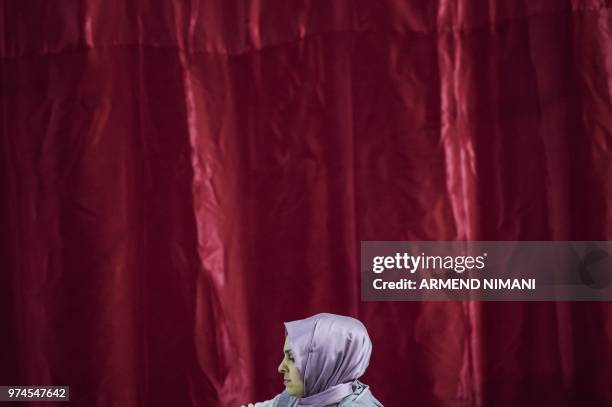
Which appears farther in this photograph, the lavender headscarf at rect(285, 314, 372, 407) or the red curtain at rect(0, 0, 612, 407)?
the red curtain at rect(0, 0, 612, 407)

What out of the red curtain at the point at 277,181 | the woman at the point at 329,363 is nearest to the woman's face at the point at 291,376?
the woman at the point at 329,363

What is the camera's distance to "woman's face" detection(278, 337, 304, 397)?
1.48 m

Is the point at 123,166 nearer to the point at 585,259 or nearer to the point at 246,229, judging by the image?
the point at 246,229

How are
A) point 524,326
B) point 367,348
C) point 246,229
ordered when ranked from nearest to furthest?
point 367,348 → point 524,326 → point 246,229

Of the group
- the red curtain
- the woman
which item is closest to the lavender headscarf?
the woman

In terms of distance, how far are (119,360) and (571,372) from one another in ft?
3.68

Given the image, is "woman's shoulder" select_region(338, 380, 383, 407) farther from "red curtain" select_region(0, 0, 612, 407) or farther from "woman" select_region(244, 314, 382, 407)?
"red curtain" select_region(0, 0, 612, 407)

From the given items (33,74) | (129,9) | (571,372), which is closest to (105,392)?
(33,74)

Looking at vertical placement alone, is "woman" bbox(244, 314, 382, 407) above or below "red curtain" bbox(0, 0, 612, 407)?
below

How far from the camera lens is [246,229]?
68.7 inches

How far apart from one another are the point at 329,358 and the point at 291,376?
4.3 inches

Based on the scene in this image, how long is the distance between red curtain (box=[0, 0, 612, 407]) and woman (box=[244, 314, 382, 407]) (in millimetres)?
192

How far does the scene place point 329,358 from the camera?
1444 mm

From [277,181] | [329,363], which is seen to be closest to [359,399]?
[329,363]
